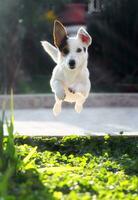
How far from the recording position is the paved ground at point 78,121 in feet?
26.5

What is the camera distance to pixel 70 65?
437 centimetres

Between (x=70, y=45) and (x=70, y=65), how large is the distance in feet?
0.53

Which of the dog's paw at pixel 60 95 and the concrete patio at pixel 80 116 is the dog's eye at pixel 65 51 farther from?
the concrete patio at pixel 80 116

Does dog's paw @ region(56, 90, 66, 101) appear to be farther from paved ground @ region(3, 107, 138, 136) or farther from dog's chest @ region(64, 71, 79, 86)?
paved ground @ region(3, 107, 138, 136)

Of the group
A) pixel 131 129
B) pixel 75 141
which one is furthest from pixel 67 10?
pixel 75 141

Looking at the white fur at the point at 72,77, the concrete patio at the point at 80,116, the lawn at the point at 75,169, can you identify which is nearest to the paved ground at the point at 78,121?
the concrete patio at the point at 80,116

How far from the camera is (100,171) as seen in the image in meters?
4.59

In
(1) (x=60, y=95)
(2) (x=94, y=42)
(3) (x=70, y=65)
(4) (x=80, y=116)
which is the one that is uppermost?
(3) (x=70, y=65)

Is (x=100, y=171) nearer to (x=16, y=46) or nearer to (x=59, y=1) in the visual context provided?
(x=16, y=46)

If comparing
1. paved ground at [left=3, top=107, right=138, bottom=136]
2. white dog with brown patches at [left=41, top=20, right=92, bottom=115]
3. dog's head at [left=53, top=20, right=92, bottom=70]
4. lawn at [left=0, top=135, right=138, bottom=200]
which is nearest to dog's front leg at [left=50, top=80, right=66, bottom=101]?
white dog with brown patches at [left=41, top=20, right=92, bottom=115]

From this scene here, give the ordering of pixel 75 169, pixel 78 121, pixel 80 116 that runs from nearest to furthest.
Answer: pixel 75 169 < pixel 78 121 < pixel 80 116

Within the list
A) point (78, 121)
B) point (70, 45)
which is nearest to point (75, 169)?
point (70, 45)

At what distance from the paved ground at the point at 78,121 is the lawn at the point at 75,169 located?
166cm

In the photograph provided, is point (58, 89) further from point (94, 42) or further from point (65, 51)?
point (94, 42)
